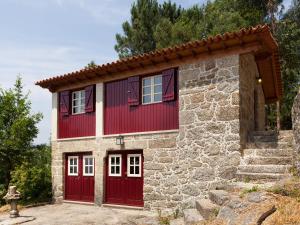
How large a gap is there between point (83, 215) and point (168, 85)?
181 inches

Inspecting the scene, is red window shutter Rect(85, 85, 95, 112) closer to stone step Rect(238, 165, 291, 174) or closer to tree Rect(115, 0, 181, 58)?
stone step Rect(238, 165, 291, 174)

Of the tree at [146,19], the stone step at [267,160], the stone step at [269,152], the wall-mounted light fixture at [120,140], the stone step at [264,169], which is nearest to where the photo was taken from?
the stone step at [264,169]

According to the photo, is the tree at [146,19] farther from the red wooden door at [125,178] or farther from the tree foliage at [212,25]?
the red wooden door at [125,178]

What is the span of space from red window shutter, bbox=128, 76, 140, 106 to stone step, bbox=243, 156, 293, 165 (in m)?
4.07

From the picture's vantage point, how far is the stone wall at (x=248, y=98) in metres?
9.61

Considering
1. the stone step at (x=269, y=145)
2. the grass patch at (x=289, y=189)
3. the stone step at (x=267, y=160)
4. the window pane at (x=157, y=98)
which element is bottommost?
the grass patch at (x=289, y=189)

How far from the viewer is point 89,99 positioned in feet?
42.4

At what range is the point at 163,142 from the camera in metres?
10.7

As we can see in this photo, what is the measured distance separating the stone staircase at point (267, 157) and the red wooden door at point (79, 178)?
5.89 m

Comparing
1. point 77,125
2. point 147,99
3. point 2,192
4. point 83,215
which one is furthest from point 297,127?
point 2,192

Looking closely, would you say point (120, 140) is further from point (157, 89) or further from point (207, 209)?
point (207, 209)

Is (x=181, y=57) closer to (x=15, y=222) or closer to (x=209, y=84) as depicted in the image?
(x=209, y=84)

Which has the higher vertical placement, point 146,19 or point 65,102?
point 146,19

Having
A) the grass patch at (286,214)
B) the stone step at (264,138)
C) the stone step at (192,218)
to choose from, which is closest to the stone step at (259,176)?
the stone step at (264,138)
